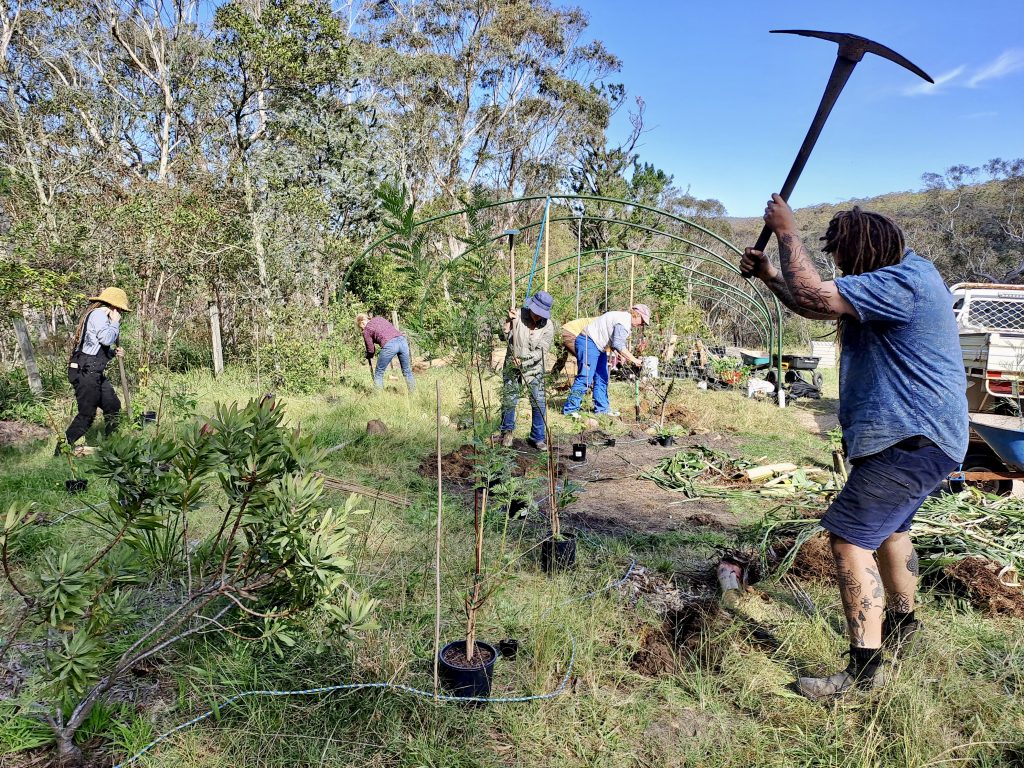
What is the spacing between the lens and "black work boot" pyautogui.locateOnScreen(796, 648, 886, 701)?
2.12 m

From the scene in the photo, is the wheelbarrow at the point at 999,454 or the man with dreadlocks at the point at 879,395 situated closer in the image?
the man with dreadlocks at the point at 879,395

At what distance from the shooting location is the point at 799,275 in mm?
2008

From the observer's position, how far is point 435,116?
77.3 ft

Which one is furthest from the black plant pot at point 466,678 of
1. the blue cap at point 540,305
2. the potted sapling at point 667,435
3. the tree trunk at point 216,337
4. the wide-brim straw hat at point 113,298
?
the tree trunk at point 216,337

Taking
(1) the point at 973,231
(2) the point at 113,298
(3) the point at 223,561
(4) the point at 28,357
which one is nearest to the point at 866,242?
(3) the point at 223,561

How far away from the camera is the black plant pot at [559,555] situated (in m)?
3.19

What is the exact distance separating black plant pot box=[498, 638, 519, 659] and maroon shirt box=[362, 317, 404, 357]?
665cm

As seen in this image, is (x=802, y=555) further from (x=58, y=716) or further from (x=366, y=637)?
(x=58, y=716)

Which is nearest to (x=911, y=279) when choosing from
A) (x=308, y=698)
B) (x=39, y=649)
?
(x=308, y=698)

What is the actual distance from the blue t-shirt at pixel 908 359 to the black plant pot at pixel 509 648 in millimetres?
1451

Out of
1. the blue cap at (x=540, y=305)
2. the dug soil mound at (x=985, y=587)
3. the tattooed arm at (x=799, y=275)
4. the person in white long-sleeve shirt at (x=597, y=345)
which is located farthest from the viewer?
the person in white long-sleeve shirt at (x=597, y=345)

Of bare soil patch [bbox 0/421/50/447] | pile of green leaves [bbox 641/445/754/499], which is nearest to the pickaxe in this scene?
pile of green leaves [bbox 641/445/754/499]

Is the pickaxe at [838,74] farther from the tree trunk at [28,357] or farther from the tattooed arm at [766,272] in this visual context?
the tree trunk at [28,357]

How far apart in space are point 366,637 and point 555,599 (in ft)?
2.87
